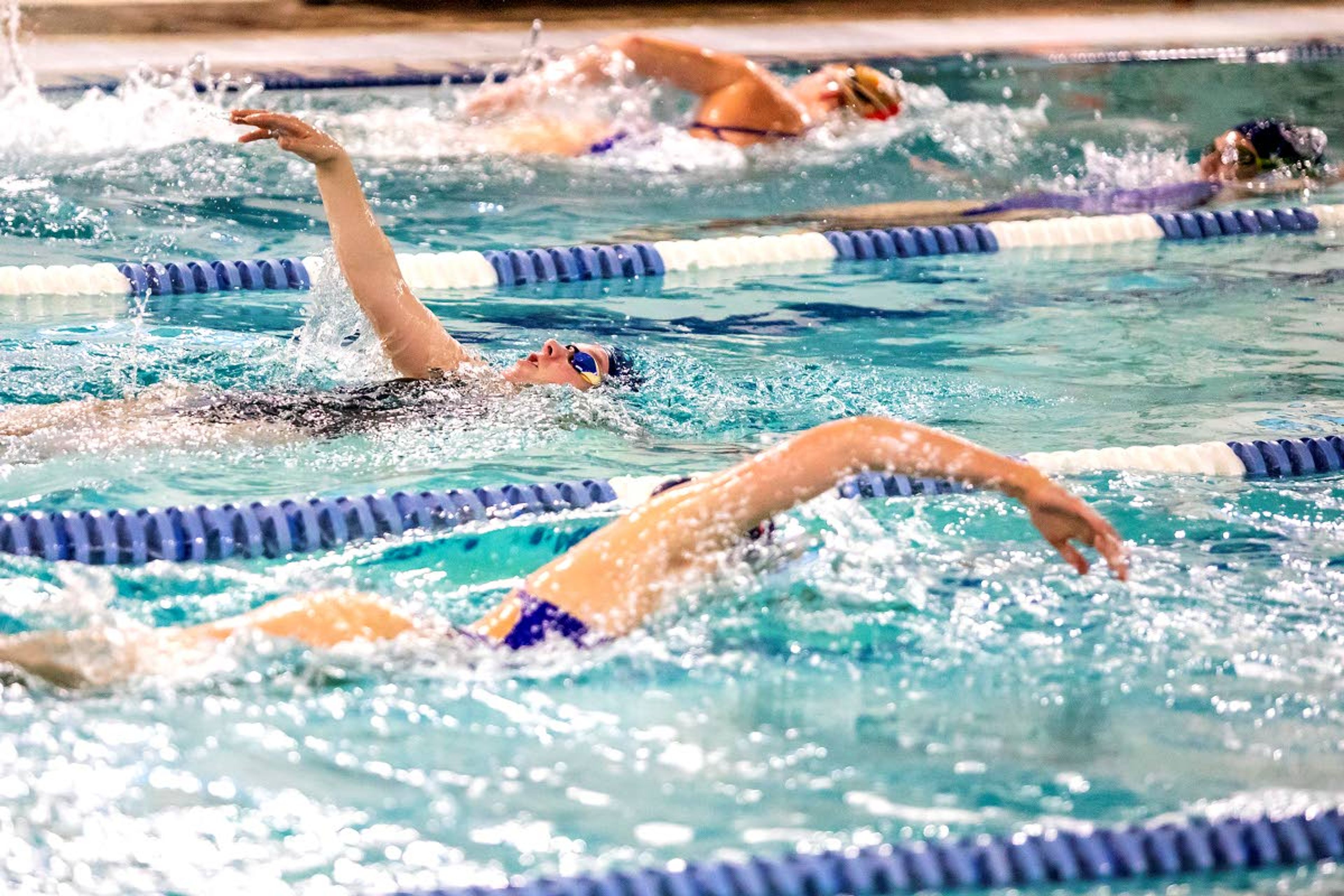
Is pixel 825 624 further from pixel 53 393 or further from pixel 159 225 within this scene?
pixel 159 225

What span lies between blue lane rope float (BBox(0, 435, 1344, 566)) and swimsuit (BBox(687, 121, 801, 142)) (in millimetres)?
3152

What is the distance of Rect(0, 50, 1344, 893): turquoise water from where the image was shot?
2285mm

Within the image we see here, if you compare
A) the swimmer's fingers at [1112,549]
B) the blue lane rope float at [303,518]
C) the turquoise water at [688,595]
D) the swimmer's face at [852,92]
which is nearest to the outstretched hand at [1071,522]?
the swimmer's fingers at [1112,549]

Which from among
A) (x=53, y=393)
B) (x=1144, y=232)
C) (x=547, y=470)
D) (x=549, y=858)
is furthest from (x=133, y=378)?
(x=1144, y=232)

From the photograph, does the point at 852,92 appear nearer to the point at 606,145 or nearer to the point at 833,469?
the point at 606,145

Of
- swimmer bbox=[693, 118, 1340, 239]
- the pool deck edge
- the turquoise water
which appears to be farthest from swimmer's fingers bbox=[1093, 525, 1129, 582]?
the pool deck edge

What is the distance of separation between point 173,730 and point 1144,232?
411 cm

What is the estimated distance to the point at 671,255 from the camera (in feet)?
17.3

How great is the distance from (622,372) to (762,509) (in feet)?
4.19

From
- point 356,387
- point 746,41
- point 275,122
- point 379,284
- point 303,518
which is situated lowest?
point 303,518

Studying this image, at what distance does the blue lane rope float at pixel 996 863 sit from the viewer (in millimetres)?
2094

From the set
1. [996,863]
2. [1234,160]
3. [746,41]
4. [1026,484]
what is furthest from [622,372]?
[746,41]

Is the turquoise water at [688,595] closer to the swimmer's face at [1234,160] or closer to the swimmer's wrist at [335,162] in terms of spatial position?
the swimmer's wrist at [335,162]

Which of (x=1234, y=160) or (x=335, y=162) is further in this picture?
(x=1234, y=160)
